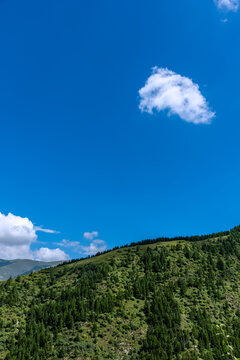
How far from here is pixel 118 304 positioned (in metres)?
A: 88.3

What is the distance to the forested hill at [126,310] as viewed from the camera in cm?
6581

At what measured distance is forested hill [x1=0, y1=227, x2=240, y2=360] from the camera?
2591 inches

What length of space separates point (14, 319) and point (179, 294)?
2518 inches

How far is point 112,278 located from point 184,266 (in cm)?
4138

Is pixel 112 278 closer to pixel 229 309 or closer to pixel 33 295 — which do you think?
pixel 33 295

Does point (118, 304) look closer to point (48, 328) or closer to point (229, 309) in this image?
point (48, 328)

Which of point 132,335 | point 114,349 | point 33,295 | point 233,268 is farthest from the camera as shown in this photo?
point 233,268

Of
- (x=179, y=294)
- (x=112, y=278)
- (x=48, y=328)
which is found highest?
(x=112, y=278)

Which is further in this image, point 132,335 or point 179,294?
point 179,294

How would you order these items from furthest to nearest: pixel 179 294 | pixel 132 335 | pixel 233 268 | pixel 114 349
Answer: pixel 233 268
pixel 179 294
pixel 132 335
pixel 114 349

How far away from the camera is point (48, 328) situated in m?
71.1

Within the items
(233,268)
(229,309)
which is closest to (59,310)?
(229,309)

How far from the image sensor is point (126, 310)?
86.3 m

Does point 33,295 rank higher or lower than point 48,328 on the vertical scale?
higher
